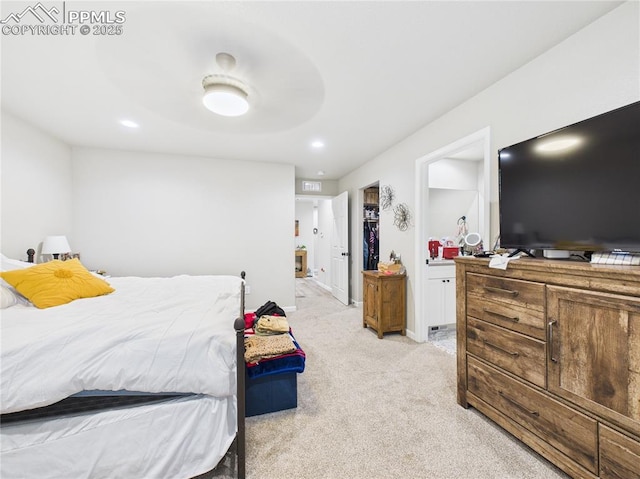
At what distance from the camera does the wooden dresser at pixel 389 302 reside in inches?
133

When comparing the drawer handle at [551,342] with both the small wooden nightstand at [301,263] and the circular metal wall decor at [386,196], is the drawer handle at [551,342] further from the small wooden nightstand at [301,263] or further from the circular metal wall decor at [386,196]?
the small wooden nightstand at [301,263]

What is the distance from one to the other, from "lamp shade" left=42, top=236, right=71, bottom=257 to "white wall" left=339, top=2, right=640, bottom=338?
4401 mm

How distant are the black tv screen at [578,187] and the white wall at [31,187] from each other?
457 centimetres

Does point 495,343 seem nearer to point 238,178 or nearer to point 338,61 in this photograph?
point 338,61

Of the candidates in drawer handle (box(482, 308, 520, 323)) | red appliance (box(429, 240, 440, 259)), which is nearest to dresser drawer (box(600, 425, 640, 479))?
drawer handle (box(482, 308, 520, 323))

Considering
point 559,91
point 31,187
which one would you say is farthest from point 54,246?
point 559,91

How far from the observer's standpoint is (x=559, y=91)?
5.72 ft

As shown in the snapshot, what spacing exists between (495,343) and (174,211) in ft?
14.2

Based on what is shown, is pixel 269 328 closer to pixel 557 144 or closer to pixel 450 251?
pixel 557 144

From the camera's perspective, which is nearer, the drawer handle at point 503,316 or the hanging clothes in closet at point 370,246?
the drawer handle at point 503,316

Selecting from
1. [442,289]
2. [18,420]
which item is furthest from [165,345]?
[442,289]

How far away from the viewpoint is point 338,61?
1.90 meters

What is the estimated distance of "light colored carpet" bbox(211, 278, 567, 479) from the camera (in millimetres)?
1449

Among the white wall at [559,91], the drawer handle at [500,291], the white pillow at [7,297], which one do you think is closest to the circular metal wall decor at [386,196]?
the white wall at [559,91]
